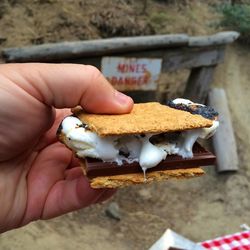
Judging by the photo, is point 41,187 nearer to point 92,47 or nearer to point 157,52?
point 92,47

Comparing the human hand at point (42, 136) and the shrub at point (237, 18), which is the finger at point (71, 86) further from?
the shrub at point (237, 18)

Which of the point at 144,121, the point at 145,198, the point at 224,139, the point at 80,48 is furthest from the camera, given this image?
the point at 224,139

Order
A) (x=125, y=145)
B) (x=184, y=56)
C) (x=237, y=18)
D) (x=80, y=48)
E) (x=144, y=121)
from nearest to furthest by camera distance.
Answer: (x=144, y=121), (x=125, y=145), (x=80, y=48), (x=184, y=56), (x=237, y=18)

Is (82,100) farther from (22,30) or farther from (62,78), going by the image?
(22,30)

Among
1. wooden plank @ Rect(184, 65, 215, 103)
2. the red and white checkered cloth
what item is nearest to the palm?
the red and white checkered cloth

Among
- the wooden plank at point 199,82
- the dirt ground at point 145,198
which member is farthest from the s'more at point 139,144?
the wooden plank at point 199,82

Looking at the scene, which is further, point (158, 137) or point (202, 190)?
point (202, 190)

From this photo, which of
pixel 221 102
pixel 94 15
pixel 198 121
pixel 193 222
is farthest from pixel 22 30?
pixel 198 121

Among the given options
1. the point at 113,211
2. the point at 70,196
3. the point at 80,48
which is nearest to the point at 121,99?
the point at 70,196
